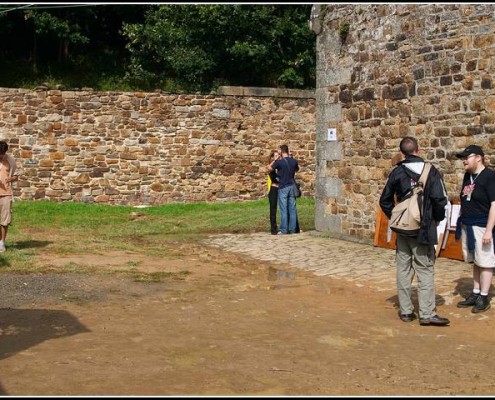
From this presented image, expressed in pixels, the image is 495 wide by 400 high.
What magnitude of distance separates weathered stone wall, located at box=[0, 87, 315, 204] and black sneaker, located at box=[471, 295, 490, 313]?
13.5m

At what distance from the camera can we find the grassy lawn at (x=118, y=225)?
1267 centimetres

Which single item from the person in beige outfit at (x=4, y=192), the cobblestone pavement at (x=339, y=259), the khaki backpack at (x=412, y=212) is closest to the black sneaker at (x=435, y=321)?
the khaki backpack at (x=412, y=212)

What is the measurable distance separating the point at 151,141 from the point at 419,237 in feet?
45.2

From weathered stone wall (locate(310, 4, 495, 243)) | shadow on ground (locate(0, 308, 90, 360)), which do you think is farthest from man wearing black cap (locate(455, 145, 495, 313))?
shadow on ground (locate(0, 308, 90, 360))

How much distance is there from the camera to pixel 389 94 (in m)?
12.7

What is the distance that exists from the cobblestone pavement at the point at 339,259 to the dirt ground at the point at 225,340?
46 cm

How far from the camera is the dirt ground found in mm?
5348

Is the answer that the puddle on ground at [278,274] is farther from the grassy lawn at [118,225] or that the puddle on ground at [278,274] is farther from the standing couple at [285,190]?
the standing couple at [285,190]

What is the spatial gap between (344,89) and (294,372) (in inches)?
347

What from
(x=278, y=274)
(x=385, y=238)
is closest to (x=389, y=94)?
(x=385, y=238)

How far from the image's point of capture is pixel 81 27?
3148cm

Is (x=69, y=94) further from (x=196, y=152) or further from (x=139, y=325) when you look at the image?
(x=139, y=325)

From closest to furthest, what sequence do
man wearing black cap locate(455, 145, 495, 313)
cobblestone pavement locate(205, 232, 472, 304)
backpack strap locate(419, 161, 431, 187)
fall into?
1. backpack strap locate(419, 161, 431, 187)
2. man wearing black cap locate(455, 145, 495, 313)
3. cobblestone pavement locate(205, 232, 472, 304)

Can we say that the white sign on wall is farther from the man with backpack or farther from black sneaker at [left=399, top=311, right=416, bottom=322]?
black sneaker at [left=399, top=311, right=416, bottom=322]
